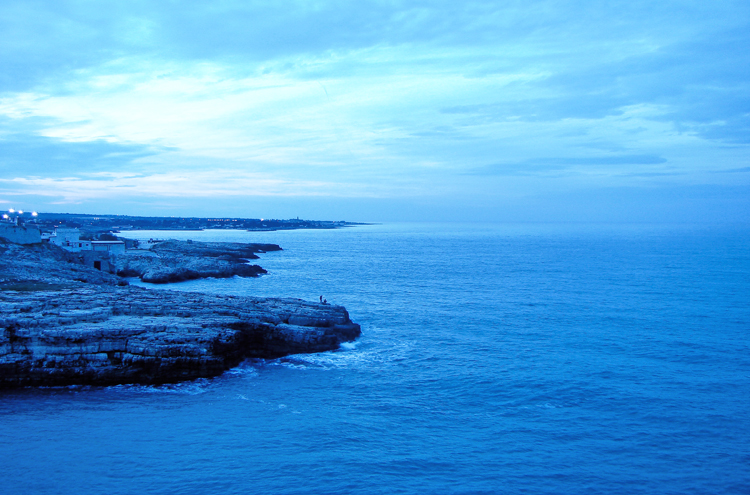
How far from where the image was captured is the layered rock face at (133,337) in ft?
83.4

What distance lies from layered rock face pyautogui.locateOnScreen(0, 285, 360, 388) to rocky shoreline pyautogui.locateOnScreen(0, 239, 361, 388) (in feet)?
0.16

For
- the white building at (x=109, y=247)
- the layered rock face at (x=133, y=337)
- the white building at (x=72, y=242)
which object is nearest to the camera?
the layered rock face at (x=133, y=337)

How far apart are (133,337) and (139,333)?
38 cm

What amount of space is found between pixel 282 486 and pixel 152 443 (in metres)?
6.29

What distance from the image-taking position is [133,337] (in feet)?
86.1

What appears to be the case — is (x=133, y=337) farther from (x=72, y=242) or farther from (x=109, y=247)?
(x=109, y=247)

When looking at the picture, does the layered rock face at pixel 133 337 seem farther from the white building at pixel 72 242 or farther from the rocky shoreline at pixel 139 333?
the white building at pixel 72 242

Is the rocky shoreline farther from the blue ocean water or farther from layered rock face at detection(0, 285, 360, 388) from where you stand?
the blue ocean water

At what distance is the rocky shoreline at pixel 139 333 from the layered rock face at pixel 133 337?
0.16 feet

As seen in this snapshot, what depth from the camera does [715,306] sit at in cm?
4519

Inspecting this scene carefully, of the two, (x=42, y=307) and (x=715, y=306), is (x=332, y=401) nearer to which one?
(x=42, y=307)

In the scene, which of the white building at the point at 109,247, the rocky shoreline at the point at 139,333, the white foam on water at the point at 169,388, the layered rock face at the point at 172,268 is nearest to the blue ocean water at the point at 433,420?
the white foam on water at the point at 169,388

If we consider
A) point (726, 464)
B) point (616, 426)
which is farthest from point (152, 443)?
point (726, 464)

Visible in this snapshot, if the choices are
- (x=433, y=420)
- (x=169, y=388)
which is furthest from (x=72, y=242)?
(x=433, y=420)
